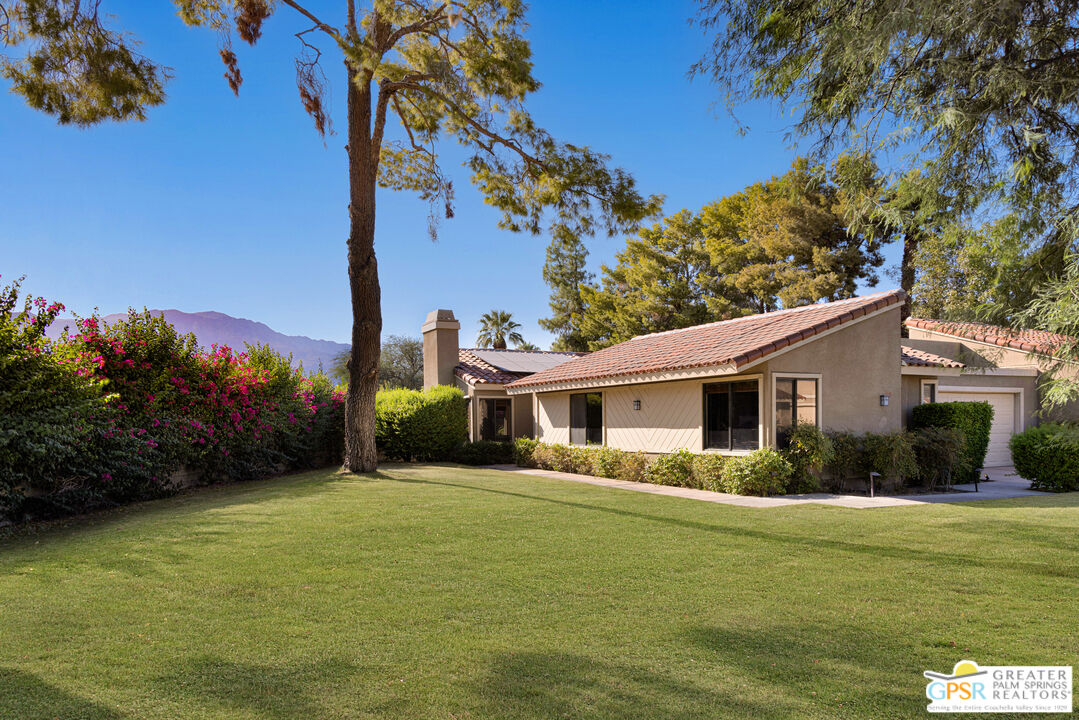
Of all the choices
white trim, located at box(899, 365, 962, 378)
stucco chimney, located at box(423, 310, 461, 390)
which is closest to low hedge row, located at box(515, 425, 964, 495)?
white trim, located at box(899, 365, 962, 378)

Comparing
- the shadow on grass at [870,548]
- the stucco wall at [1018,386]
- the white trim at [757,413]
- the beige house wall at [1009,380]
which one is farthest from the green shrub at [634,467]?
the stucco wall at [1018,386]

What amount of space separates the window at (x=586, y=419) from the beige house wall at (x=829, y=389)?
2171mm

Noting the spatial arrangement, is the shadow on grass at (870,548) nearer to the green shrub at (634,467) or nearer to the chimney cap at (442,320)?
the green shrub at (634,467)

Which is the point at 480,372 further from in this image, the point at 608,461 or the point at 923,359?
the point at 923,359

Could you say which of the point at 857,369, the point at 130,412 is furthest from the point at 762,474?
the point at 130,412

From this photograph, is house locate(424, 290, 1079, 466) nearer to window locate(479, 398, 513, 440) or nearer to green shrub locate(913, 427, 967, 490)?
green shrub locate(913, 427, 967, 490)

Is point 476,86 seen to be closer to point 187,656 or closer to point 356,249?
point 356,249

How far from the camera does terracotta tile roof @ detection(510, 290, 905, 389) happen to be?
13430mm

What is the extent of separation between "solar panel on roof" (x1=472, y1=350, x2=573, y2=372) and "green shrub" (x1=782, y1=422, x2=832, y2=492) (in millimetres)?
14068

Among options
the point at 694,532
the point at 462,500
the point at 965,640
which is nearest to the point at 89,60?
the point at 462,500

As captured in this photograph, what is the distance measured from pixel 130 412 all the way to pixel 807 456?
13103 millimetres

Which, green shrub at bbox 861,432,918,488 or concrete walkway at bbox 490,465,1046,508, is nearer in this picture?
concrete walkway at bbox 490,465,1046,508

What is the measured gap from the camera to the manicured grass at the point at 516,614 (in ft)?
12.0

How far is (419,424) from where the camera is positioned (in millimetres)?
21109
